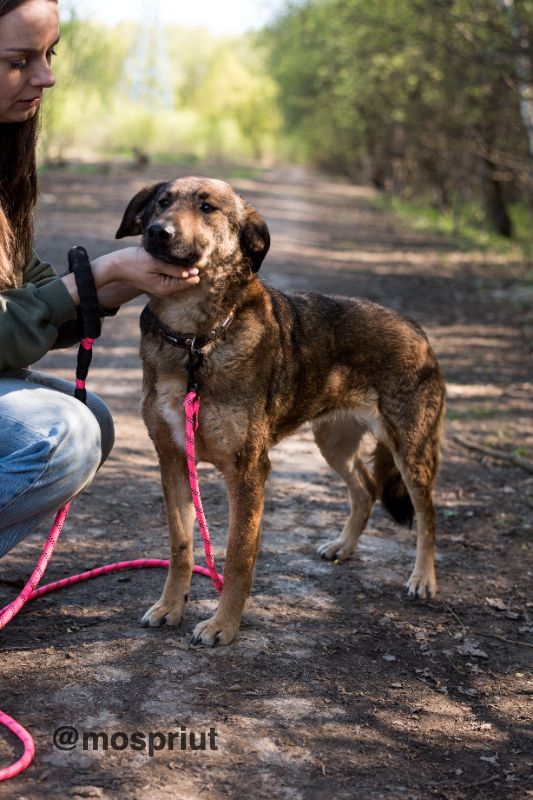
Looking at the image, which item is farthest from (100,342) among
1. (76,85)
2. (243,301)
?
(76,85)

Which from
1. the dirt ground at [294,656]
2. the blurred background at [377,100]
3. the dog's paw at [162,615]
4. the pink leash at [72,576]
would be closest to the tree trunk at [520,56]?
the blurred background at [377,100]

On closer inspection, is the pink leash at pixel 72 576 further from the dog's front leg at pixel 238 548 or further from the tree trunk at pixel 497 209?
the tree trunk at pixel 497 209

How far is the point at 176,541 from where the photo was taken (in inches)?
150

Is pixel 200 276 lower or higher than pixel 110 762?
higher

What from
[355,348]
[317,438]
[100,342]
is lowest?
[100,342]

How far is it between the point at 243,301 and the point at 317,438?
50.9 inches

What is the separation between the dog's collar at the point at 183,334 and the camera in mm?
3561

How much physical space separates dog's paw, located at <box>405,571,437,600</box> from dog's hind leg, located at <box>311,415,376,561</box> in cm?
42

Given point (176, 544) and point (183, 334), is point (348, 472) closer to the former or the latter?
point (176, 544)

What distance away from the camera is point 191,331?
3.60 meters

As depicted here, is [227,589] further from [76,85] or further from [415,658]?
[76,85]

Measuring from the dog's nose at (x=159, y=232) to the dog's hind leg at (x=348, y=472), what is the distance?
155 cm

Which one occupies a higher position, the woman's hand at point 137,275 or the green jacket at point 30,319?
the woman's hand at point 137,275

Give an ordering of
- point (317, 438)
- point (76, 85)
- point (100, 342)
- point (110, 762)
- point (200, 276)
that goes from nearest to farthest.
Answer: point (110, 762), point (200, 276), point (317, 438), point (100, 342), point (76, 85)
